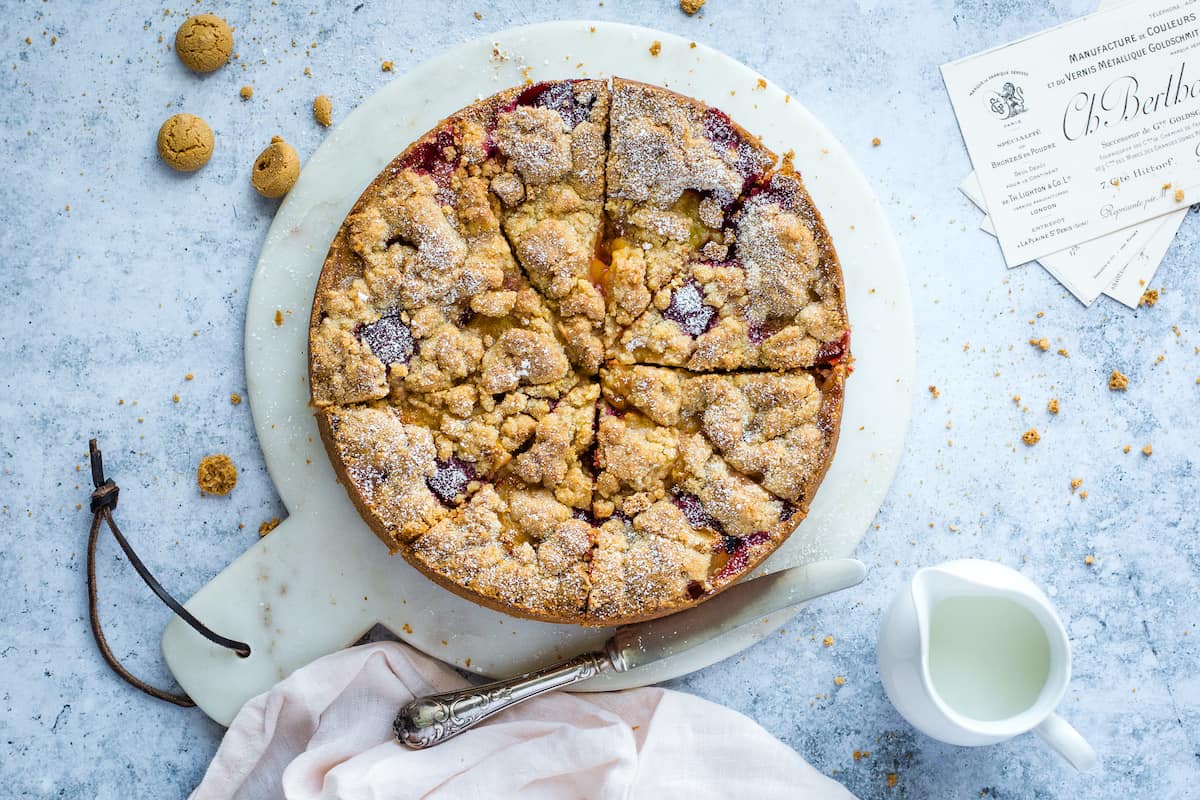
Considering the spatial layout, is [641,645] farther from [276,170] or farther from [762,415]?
[276,170]

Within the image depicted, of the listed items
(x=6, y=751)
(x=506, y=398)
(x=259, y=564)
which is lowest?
(x=6, y=751)

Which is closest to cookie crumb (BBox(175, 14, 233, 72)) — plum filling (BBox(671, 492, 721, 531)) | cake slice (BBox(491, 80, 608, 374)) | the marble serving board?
the marble serving board

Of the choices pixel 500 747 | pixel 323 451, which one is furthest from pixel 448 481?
pixel 500 747

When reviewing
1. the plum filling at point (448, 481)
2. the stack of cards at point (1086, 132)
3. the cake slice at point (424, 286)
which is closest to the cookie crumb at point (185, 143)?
the cake slice at point (424, 286)

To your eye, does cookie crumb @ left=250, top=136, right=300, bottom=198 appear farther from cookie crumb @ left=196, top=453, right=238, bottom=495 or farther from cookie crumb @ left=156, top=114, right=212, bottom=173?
cookie crumb @ left=196, top=453, right=238, bottom=495

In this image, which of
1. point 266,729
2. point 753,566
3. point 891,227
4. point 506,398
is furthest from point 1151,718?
point 266,729

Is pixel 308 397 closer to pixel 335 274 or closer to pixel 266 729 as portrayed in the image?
pixel 335 274

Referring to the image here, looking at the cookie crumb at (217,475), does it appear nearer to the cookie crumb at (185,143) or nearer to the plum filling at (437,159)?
the cookie crumb at (185,143)
